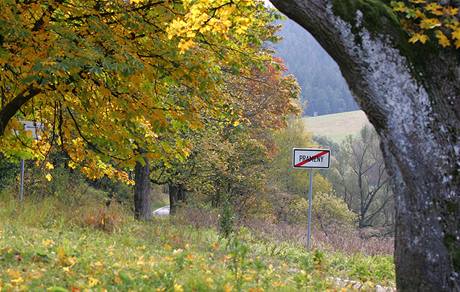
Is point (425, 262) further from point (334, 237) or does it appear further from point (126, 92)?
point (334, 237)

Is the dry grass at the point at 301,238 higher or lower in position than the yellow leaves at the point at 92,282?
lower

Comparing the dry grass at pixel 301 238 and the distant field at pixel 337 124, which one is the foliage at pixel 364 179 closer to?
the dry grass at pixel 301 238

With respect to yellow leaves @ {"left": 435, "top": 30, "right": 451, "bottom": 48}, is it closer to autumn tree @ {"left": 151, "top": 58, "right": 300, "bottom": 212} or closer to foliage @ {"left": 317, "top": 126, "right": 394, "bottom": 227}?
autumn tree @ {"left": 151, "top": 58, "right": 300, "bottom": 212}

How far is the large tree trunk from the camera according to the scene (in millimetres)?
3889

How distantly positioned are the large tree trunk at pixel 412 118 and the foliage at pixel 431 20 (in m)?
0.10

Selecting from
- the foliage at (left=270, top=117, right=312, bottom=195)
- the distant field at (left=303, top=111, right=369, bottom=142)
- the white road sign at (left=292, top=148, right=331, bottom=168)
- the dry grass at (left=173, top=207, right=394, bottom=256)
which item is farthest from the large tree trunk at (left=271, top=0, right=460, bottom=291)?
the distant field at (left=303, top=111, right=369, bottom=142)

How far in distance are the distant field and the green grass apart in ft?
304

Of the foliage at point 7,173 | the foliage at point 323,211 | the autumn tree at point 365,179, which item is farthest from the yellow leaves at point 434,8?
the autumn tree at point 365,179

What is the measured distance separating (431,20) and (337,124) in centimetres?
11574

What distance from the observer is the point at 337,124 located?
385 feet

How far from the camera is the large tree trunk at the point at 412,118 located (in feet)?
12.8

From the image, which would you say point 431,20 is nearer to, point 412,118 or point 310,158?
point 412,118

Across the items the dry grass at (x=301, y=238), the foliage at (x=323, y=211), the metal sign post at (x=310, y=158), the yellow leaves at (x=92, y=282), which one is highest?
the metal sign post at (x=310, y=158)

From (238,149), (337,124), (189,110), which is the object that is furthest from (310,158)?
(337,124)
